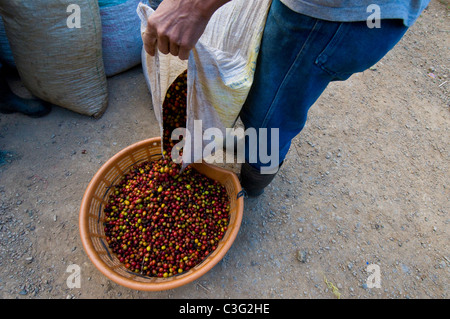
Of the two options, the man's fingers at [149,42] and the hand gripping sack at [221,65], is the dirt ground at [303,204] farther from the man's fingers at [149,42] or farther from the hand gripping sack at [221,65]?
the man's fingers at [149,42]

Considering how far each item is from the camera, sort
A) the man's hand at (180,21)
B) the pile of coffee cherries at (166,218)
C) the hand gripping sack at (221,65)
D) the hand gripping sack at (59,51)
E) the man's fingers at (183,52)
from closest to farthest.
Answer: the man's hand at (180,21) → the man's fingers at (183,52) → the hand gripping sack at (221,65) → the pile of coffee cherries at (166,218) → the hand gripping sack at (59,51)

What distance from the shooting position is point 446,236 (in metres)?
2.20

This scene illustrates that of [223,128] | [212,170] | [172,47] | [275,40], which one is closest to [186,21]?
[172,47]

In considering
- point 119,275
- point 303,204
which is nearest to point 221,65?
point 119,275

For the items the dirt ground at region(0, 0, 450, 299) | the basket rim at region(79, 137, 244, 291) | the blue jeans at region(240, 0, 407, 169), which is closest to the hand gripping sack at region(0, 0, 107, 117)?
the dirt ground at region(0, 0, 450, 299)

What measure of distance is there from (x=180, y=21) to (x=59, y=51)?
5.06 ft

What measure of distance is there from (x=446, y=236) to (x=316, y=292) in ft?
3.97

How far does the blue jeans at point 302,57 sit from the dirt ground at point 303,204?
101 cm

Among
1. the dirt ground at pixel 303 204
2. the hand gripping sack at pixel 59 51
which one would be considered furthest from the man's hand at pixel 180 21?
the dirt ground at pixel 303 204

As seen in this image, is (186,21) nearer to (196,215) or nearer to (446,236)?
(196,215)

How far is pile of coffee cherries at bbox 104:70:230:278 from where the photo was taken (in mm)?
1634

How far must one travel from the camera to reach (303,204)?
2.25 metres

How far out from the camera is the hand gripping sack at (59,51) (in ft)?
6.09
